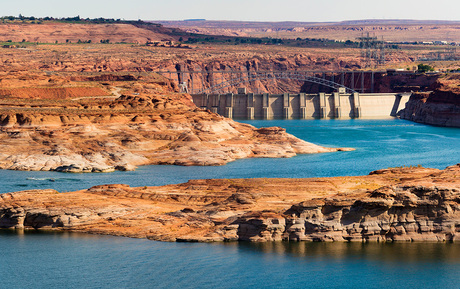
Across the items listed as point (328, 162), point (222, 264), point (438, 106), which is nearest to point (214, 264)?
point (222, 264)

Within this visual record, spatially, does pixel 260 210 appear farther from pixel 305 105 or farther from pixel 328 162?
pixel 305 105

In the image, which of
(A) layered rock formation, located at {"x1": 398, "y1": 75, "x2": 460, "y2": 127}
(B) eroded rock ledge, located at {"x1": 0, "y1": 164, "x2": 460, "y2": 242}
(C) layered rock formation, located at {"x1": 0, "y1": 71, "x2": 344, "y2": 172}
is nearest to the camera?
(B) eroded rock ledge, located at {"x1": 0, "y1": 164, "x2": 460, "y2": 242}

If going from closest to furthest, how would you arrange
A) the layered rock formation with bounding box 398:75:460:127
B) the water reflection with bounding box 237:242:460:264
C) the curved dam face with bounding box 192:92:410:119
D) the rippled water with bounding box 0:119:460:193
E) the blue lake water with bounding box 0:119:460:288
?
the blue lake water with bounding box 0:119:460:288, the water reflection with bounding box 237:242:460:264, the rippled water with bounding box 0:119:460:193, the layered rock formation with bounding box 398:75:460:127, the curved dam face with bounding box 192:92:410:119

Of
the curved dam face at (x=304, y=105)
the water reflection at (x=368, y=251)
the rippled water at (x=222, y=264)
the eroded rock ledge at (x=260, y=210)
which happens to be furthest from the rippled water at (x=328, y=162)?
the water reflection at (x=368, y=251)

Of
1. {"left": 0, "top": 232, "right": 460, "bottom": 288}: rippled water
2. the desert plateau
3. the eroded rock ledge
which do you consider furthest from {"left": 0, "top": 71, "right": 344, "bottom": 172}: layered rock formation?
{"left": 0, "top": 232, "right": 460, "bottom": 288}: rippled water

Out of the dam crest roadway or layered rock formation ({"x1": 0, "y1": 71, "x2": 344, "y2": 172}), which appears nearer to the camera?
layered rock formation ({"x1": 0, "y1": 71, "x2": 344, "y2": 172})

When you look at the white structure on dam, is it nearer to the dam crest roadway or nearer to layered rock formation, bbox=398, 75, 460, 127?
the dam crest roadway

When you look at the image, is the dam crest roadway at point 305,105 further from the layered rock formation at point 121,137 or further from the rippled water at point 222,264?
the rippled water at point 222,264
